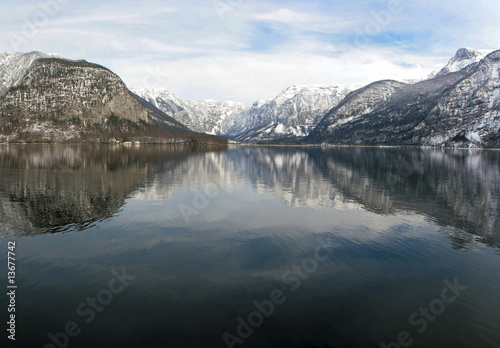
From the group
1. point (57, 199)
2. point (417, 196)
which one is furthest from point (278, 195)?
point (57, 199)

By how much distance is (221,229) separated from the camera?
34.6 metres

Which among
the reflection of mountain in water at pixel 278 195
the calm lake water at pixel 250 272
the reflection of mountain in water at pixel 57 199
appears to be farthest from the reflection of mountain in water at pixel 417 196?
the reflection of mountain in water at pixel 57 199

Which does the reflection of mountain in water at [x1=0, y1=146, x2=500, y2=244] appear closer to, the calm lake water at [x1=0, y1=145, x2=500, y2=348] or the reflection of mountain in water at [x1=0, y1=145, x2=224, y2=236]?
the reflection of mountain in water at [x1=0, y1=145, x2=224, y2=236]

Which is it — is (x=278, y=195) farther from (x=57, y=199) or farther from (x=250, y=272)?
(x=57, y=199)

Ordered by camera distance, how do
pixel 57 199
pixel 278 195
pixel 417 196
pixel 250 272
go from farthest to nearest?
pixel 278 195 < pixel 417 196 < pixel 57 199 < pixel 250 272

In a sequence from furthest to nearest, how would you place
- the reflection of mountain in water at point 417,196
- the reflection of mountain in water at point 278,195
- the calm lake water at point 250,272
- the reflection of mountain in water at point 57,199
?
the reflection of mountain in water at point 417,196
the reflection of mountain in water at point 278,195
the reflection of mountain in water at point 57,199
the calm lake water at point 250,272

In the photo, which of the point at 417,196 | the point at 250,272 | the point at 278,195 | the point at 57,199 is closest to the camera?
the point at 250,272

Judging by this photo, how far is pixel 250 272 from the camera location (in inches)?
928

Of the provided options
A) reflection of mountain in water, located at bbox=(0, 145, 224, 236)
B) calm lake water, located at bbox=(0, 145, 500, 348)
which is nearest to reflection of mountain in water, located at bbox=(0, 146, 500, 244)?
reflection of mountain in water, located at bbox=(0, 145, 224, 236)

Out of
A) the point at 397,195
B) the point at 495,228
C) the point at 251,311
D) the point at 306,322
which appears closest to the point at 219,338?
the point at 251,311

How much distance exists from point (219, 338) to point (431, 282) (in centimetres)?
1593

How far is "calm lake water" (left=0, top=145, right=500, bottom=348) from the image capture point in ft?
54.3

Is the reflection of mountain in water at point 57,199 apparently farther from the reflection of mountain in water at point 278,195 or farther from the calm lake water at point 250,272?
the calm lake water at point 250,272

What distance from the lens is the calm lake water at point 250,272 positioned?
16.5 metres
